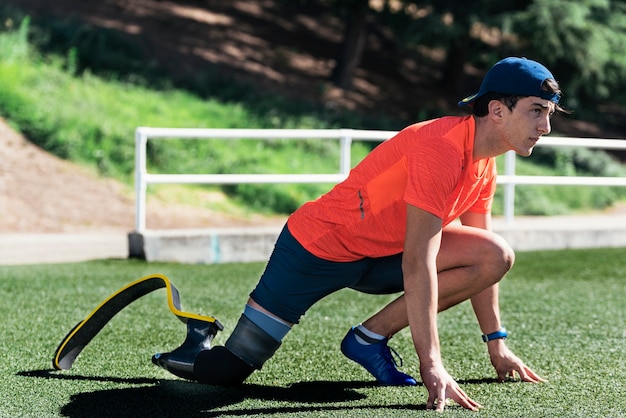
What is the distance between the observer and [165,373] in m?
5.31

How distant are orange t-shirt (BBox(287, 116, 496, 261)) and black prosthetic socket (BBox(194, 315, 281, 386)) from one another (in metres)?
0.44

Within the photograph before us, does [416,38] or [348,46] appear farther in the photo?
[348,46]

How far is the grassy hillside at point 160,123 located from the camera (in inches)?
579

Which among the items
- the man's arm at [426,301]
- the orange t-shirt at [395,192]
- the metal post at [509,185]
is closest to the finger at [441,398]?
the man's arm at [426,301]

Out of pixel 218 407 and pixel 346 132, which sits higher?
pixel 346 132

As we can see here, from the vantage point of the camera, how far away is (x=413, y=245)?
4.35 metres

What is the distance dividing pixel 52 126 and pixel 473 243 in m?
10.6

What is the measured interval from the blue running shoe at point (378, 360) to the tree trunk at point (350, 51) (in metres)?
15.6

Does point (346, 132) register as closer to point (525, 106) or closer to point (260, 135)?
point (260, 135)

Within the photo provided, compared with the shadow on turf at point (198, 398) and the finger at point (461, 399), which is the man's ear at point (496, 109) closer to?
the finger at point (461, 399)

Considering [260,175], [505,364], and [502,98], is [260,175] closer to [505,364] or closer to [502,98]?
[505,364]

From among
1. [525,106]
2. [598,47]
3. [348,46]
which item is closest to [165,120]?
[348,46]

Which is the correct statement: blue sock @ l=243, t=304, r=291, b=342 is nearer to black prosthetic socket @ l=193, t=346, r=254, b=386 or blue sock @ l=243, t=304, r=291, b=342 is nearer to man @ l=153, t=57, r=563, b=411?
man @ l=153, t=57, r=563, b=411

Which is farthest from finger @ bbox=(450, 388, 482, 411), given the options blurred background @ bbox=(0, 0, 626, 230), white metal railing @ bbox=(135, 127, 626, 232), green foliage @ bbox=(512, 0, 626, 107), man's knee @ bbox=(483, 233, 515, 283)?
green foliage @ bbox=(512, 0, 626, 107)
